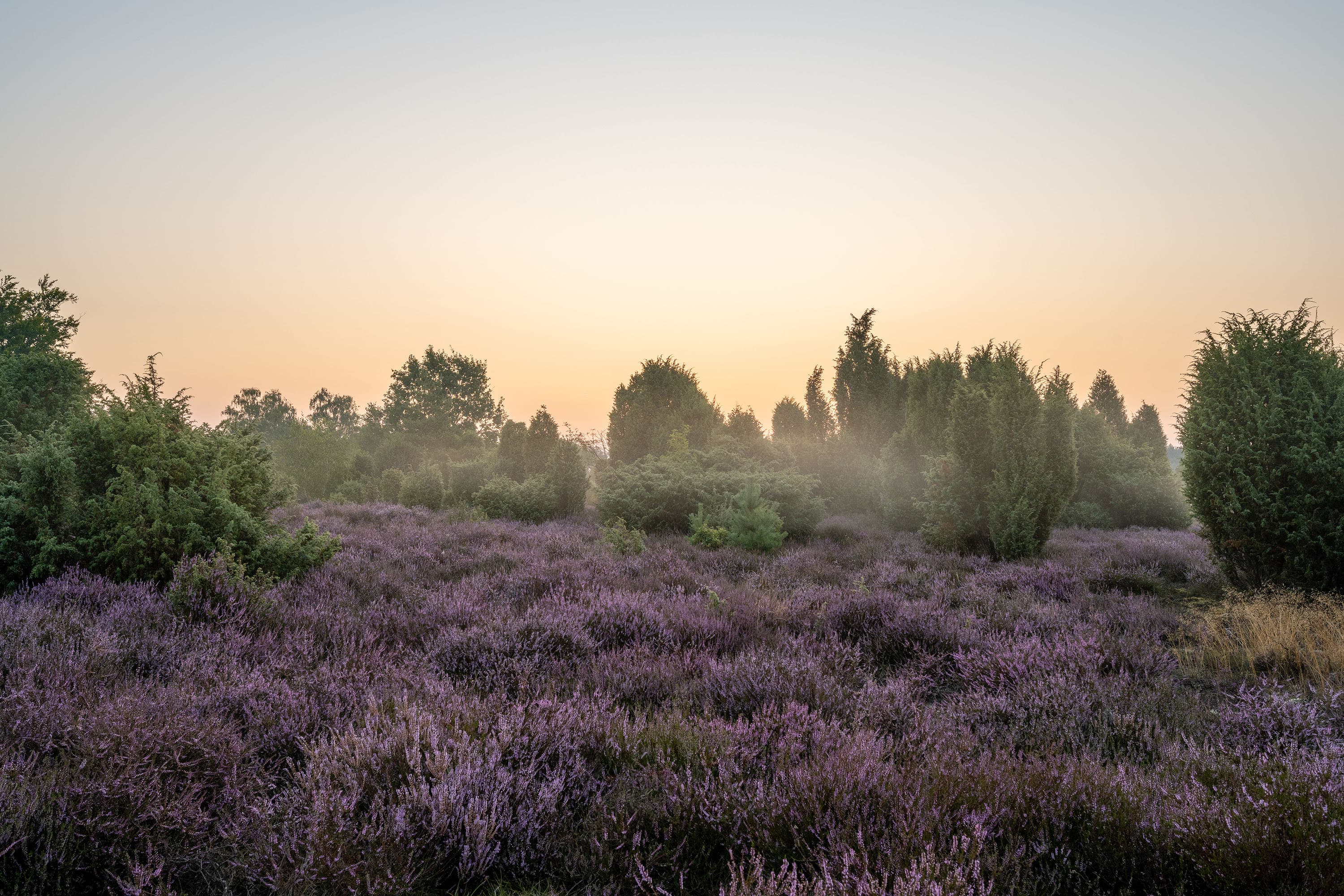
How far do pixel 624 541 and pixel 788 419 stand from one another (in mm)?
20367

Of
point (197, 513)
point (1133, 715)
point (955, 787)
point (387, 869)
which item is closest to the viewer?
point (387, 869)

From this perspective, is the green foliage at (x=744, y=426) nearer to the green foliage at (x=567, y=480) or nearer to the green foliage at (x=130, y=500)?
the green foliage at (x=567, y=480)

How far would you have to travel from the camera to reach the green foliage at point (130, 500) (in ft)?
16.3

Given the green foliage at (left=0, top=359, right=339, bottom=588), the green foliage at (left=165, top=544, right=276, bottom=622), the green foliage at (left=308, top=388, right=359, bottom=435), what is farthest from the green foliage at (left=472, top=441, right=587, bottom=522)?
the green foliage at (left=308, top=388, right=359, bottom=435)

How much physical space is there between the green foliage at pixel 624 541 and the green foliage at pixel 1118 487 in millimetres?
12215

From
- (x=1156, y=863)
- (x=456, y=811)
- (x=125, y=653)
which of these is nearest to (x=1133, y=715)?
(x=1156, y=863)

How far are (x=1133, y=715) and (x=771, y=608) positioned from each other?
2686mm

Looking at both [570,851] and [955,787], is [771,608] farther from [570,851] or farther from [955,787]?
[570,851]

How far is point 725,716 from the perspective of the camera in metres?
3.16

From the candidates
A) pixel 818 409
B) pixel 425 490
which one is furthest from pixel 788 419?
pixel 425 490

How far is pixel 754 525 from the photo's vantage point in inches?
393

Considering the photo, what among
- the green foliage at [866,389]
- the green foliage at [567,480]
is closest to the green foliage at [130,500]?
the green foliage at [567,480]

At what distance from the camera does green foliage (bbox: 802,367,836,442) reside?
2578 cm

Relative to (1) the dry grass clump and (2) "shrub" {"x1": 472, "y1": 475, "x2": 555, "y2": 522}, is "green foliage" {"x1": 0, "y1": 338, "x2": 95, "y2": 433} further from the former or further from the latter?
(1) the dry grass clump
